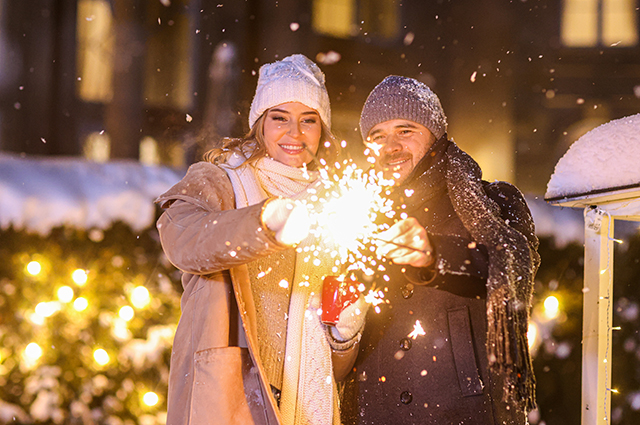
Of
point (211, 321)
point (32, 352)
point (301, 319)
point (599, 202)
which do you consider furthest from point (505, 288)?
point (32, 352)

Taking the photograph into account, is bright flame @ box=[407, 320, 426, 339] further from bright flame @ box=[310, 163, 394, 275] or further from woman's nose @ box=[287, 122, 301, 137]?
woman's nose @ box=[287, 122, 301, 137]

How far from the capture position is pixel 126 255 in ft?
13.7

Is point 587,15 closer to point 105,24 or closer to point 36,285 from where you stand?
point 105,24

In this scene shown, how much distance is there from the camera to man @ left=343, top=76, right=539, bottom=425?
1.87 m

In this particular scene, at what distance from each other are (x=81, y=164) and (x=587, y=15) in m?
12.6

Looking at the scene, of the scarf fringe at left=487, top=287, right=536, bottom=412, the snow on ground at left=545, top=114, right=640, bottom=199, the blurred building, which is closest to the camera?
the scarf fringe at left=487, top=287, right=536, bottom=412

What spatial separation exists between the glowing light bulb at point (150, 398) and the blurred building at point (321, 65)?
6.41 m

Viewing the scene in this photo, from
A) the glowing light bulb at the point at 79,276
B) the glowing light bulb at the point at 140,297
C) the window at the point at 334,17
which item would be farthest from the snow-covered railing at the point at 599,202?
the window at the point at 334,17

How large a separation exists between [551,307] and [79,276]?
172 inches

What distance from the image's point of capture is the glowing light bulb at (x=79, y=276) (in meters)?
4.05

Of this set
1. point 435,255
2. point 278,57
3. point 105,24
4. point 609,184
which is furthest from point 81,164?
point 105,24

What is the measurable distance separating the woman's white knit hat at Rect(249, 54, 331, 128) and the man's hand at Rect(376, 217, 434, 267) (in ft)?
2.71

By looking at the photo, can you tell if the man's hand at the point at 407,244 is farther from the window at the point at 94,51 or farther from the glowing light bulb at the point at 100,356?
the window at the point at 94,51

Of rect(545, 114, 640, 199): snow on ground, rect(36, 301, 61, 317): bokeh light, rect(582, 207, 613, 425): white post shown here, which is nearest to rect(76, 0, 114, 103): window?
rect(36, 301, 61, 317): bokeh light
